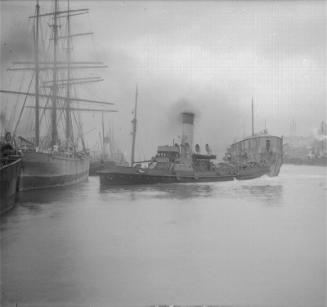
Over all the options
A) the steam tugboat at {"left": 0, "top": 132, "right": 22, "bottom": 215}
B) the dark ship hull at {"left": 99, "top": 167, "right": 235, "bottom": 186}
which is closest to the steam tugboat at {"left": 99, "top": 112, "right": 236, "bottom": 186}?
the dark ship hull at {"left": 99, "top": 167, "right": 235, "bottom": 186}

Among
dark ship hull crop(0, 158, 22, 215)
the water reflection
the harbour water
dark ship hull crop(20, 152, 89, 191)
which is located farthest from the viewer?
dark ship hull crop(20, 152, 89, 191)

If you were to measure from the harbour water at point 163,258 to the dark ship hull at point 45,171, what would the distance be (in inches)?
258

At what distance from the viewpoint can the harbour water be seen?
4.92m

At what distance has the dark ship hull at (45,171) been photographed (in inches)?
691

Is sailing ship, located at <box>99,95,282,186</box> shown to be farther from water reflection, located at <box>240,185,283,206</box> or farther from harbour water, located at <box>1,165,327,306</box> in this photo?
harbour water, located at <box>1,165,327,306</box>

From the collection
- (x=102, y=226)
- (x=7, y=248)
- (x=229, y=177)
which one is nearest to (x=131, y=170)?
(x=229, y=177)

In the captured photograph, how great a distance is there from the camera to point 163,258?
21.1ft

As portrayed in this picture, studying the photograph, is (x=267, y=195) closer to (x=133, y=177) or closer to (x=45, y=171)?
(x=133, y=177)

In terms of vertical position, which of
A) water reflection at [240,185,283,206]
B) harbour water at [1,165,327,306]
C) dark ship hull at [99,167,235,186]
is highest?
dark ship hull at [99,167,235,186]

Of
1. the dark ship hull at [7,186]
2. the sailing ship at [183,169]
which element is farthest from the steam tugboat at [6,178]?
the sailing ship at [183,169]

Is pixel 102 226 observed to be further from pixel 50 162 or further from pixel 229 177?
pixel 229 177

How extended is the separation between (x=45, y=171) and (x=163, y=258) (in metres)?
13.8

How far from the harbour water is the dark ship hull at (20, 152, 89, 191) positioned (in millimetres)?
6558

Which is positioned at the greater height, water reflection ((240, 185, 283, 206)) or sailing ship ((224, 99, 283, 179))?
sailing ship ((224, 99, 283, 179))
